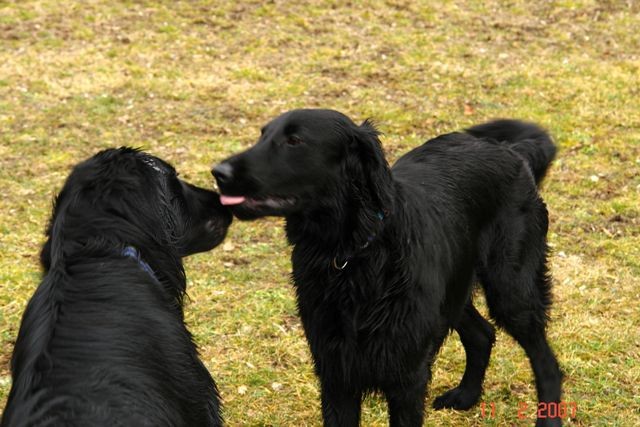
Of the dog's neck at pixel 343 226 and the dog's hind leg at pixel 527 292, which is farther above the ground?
the dog's neck at pixel 343 226

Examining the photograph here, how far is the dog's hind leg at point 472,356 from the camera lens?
453 centimetres

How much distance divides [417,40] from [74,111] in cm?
530

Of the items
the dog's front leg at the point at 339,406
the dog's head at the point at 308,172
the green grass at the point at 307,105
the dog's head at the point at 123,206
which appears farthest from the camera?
the green grass at the point at 307,105


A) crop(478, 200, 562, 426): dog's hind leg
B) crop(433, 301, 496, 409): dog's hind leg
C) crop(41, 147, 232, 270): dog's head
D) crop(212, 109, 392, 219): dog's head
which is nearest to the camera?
crop(41, 147, 232, 270): dog's head

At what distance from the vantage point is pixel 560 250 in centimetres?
640

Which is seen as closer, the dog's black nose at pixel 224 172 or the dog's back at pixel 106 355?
the dog's back at pixel 106 355

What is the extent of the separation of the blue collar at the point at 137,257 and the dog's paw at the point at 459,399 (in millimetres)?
2233

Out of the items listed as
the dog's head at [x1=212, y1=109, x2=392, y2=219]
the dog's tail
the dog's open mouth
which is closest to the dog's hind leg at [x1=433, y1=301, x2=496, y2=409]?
the dog's tail

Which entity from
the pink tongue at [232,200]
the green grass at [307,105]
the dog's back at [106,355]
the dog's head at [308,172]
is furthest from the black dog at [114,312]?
the green grass at [307,105]

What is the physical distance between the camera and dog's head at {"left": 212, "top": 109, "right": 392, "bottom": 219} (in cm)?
330

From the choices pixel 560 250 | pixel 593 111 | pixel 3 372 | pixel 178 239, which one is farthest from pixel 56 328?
pixel 593 111

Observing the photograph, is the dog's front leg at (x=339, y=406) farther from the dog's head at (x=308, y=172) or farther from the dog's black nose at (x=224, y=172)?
the dog's black nose at (x=224, y=172)

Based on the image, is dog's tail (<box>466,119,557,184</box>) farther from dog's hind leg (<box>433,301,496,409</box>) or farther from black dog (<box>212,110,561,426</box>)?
dog's hind leg (<box>433,301,496,409</box>)
